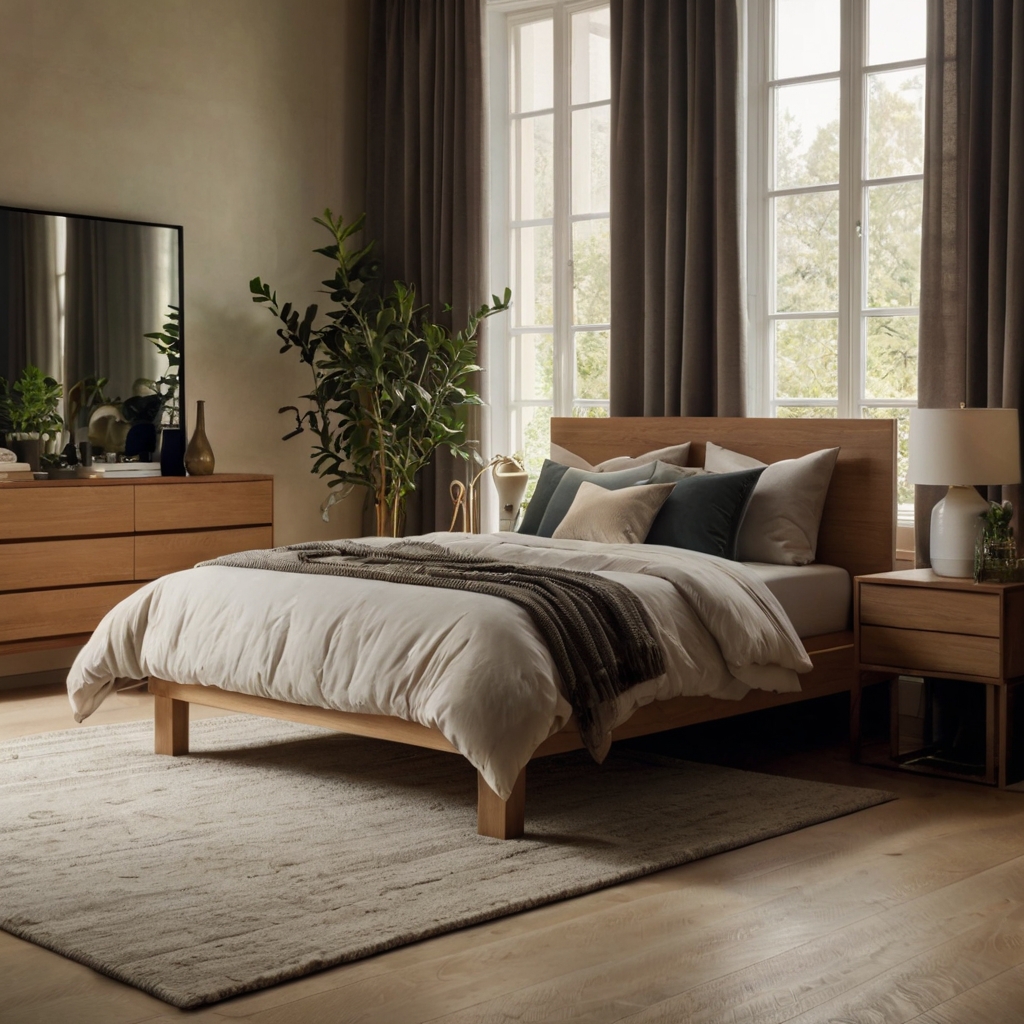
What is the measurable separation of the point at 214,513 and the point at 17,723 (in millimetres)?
1222

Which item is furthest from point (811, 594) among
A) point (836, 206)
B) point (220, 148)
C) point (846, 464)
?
point (220, 148)

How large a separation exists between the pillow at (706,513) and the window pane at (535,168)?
205 cm

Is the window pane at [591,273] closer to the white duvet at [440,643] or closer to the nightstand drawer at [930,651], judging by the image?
the white duvet at [440,643]

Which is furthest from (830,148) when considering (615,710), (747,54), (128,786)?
(128,786)

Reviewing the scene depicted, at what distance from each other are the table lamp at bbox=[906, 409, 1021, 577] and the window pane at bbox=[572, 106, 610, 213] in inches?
90.7

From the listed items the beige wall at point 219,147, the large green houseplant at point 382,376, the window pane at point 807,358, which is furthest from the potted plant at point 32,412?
the window pane at point 807,358

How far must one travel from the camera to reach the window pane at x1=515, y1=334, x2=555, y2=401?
624 centimetres

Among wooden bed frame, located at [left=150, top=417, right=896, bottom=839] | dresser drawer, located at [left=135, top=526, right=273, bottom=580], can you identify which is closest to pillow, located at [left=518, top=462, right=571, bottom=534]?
wooden bed frame, located at [left=150, top=417, right=896, bottom=839]

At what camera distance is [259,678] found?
3.75 m

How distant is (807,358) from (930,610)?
1.51 m

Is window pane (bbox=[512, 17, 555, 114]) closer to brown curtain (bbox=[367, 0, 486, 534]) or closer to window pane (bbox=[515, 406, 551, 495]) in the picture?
brown curtain (bbox=[367, 0, 486, 534])

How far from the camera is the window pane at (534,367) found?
20.5 feet

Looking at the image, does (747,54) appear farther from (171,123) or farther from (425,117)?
(171,123)

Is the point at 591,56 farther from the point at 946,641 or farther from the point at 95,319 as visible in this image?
the point at 946,641
